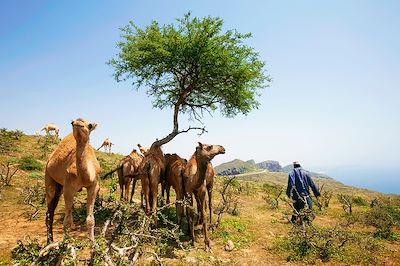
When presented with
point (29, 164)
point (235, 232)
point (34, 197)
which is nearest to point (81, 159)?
point (235, 232)

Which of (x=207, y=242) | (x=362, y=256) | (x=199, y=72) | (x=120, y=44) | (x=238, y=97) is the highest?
(x=120, y=44)

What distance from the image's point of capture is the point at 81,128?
6.33m

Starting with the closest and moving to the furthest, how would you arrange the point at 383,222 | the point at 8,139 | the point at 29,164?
1. the point at 383,222
2. the point at 29,164
3. the point at 8,139

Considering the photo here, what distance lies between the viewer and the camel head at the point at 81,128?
247 inches

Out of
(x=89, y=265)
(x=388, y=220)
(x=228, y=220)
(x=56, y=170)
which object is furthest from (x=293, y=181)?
(x=89, y=265)

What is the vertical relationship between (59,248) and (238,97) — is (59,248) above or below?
below

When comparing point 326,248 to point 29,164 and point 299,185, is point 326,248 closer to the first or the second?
point 299,185

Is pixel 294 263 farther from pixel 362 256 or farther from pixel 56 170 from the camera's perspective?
pixel 56 170

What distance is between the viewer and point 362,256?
930 cm

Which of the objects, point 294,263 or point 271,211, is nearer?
point 294,263

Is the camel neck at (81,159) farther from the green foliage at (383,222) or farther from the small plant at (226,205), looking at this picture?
the green foliage at (383,222)

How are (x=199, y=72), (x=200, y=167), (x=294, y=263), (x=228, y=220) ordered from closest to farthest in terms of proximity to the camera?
(x=294, y=263) → (x=200, y=167) → (x=228, y=220) → (x=199, y=72)

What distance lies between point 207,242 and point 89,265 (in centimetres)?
552

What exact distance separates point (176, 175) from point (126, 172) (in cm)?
379
